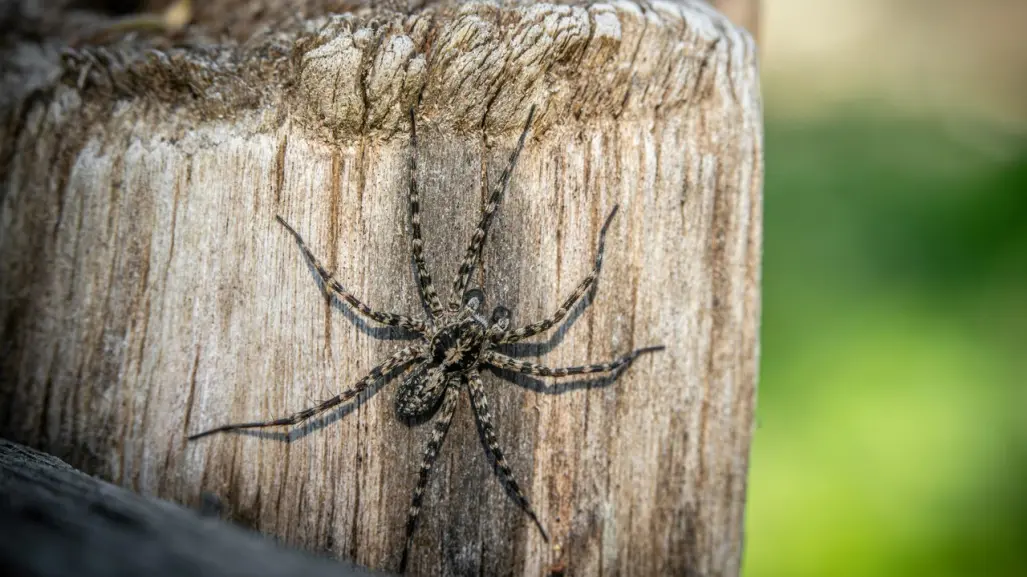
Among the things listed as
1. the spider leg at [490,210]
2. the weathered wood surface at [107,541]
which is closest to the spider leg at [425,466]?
the spider leg at [490,210]

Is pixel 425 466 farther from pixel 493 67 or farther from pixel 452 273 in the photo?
pixel 493 67

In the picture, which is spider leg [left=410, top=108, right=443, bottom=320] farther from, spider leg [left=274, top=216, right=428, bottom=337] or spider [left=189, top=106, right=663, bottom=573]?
spider leg [left=274, top=216, right=428, bottom=337]

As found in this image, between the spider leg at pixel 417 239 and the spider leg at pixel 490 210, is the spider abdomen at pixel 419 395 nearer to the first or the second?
the spider leg at pixel 417 239

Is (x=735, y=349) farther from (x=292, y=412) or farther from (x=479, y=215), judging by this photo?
(x=292, y=412)

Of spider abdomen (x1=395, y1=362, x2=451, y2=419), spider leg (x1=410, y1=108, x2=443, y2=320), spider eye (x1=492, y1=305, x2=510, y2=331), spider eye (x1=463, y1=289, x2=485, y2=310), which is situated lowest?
spider abdomen (x1=395, y1=362, x2=451, y2=419)

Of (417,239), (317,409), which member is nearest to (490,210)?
(417,239)

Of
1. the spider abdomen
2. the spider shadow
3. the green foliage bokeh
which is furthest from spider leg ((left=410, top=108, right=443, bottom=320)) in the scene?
the green foliage bokeh

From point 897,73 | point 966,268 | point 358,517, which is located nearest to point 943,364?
point 966,268
